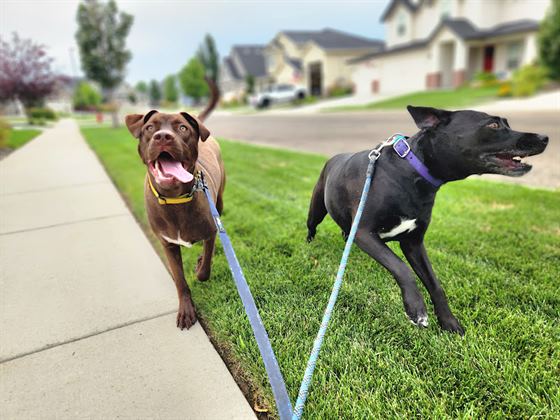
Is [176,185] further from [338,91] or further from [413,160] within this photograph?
[338,91]

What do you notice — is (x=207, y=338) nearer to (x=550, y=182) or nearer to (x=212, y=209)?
(x=212, y=209)

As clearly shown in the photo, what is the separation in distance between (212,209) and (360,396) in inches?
56.1

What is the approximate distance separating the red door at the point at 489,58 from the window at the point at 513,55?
152 cm

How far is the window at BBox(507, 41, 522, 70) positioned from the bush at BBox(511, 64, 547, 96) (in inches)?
351

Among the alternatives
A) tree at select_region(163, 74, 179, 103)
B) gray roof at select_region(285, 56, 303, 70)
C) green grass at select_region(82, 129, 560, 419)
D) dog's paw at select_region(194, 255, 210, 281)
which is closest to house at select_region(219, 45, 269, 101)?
gray roof at select_region(285, 56, 303, 70)

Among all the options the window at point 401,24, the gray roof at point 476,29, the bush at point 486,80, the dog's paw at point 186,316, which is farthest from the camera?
the window at point 401,24

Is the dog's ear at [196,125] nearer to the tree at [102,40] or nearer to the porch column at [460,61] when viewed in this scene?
the tree at [102,40]

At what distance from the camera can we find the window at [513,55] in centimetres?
2950

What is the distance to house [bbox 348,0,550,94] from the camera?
97.1 feet

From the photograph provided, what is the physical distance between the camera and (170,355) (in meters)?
2.34

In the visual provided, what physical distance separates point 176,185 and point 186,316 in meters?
0.91

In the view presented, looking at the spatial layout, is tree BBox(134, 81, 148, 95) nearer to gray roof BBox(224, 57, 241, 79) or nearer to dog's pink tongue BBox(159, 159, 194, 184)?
gray roof BBox(224, 57, 241, 79)

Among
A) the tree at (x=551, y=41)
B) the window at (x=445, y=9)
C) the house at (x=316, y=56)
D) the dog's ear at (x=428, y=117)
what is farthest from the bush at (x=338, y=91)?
the dog's ear at (x=428, y=117)

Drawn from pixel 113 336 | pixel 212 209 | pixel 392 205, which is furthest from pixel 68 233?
pixel 392 205
